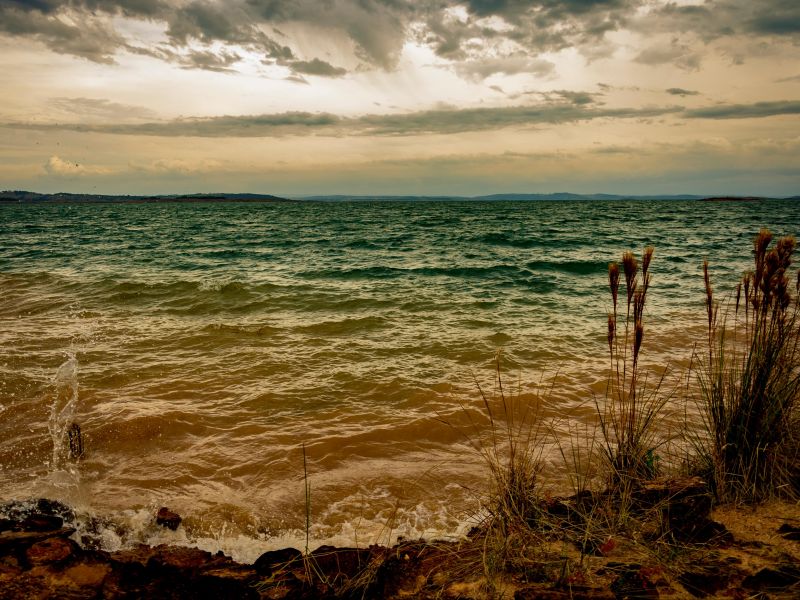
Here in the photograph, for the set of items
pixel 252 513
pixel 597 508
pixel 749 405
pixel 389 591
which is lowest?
pixel 252 513

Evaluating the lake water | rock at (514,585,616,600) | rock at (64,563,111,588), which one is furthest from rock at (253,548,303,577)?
rock at (514,585,616,600)

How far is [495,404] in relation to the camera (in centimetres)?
572

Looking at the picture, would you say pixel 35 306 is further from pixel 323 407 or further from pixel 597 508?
pixel 597 508

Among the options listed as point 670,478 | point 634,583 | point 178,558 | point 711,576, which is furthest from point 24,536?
point 670,478

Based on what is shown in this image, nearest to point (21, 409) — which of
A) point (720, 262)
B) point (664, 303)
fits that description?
point (664, 303)

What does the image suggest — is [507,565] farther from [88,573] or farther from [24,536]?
[24,536]

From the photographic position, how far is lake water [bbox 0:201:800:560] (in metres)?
3.88

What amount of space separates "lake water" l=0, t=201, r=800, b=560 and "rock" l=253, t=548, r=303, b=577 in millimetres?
479

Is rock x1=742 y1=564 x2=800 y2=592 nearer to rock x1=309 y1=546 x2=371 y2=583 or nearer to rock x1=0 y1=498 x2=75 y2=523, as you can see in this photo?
rock x1=309 y1=546 x2=371 y2=583

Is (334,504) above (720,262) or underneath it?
underneath

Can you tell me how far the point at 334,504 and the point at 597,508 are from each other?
206 centimetres

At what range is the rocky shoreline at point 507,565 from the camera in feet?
8.00

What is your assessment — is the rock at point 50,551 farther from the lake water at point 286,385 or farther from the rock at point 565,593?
the rock at point 565,593

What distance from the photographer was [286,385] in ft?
20.7
